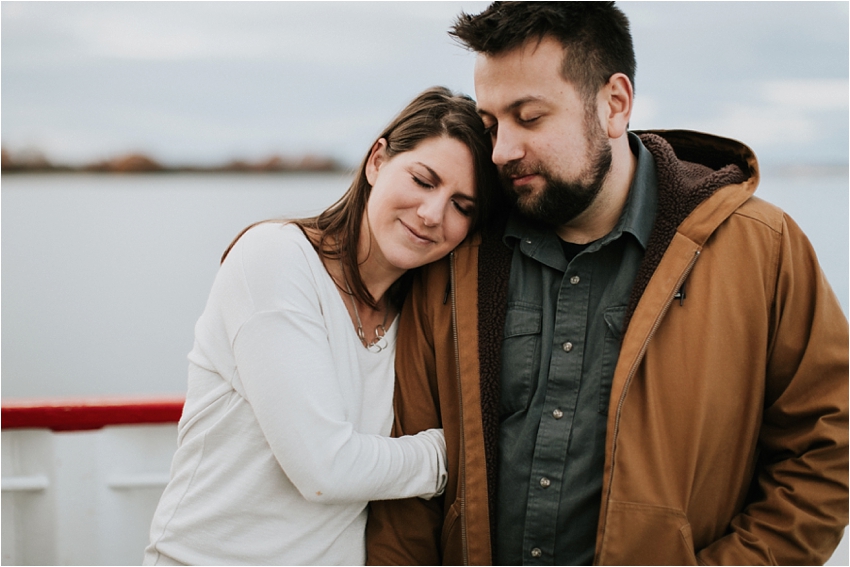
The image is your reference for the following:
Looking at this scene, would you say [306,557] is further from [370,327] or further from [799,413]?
[799,413]

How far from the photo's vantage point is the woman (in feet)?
4.50

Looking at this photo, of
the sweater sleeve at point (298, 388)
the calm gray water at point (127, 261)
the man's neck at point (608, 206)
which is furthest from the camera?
the calm gray water at point (127, 261)

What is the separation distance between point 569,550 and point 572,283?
2.18ft

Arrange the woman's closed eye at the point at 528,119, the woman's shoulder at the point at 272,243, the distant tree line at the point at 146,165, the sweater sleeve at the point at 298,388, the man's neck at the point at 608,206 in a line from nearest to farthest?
1. the sweater sleeve at the point at 298,388
2. the woman's shoulder at the point at 272,243
3. the woman's closed eye at the point at 528,119
4. the man's neck at the point at 608,206
5. the distant tree line at the point at 146,165

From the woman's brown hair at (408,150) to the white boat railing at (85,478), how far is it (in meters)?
0.95

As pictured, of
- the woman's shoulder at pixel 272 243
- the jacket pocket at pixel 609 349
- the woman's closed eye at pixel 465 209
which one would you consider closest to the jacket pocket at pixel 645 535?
the jacket pocket at pixel 609 349

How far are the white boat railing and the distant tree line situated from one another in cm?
274

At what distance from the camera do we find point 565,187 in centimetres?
160

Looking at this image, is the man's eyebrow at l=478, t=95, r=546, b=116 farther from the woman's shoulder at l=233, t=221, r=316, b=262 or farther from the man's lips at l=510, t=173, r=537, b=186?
the woman's shoulder at l=233, t=221, r=316, b=262

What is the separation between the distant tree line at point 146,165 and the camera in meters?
4.55

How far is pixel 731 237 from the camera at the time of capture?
4.81ft

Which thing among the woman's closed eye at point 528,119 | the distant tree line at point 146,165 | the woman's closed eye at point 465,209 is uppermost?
the distant tree line at point 146,165

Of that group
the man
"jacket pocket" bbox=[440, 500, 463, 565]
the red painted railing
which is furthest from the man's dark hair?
the red painted railing

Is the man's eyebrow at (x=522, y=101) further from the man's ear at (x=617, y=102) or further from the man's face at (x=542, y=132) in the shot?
the man's ear at (x=617, y=102)
